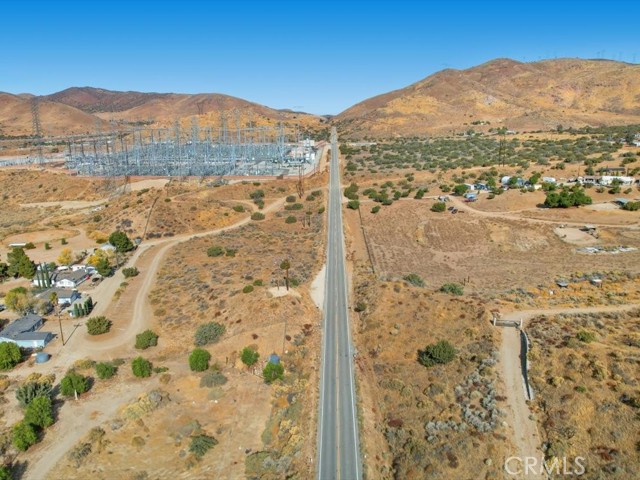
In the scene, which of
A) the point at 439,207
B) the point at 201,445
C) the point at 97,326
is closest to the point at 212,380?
the point at 201,445

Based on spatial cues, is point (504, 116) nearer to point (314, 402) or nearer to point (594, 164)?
point (594, 164)

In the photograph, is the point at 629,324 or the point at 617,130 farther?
the point at 617,130

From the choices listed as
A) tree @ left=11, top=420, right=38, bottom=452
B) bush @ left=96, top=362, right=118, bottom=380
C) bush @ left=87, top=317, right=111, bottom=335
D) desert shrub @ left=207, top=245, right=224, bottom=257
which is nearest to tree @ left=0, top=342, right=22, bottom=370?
bush @ left=87, top=317, right=111, bottom=335

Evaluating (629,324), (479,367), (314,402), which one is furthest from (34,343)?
(629,324)

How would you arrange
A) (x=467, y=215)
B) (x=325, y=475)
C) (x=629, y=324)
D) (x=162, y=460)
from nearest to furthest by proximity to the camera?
(x=325, y=475)
(x=162, y=460)
(x=629, y=324)
(x=467, y=215)

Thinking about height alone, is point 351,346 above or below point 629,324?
below

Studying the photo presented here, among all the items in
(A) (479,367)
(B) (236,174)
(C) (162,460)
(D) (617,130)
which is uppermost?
(D) (617,130)

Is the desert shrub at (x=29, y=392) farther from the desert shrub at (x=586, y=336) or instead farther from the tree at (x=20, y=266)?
the desert shrub at (x=586, y=336)
